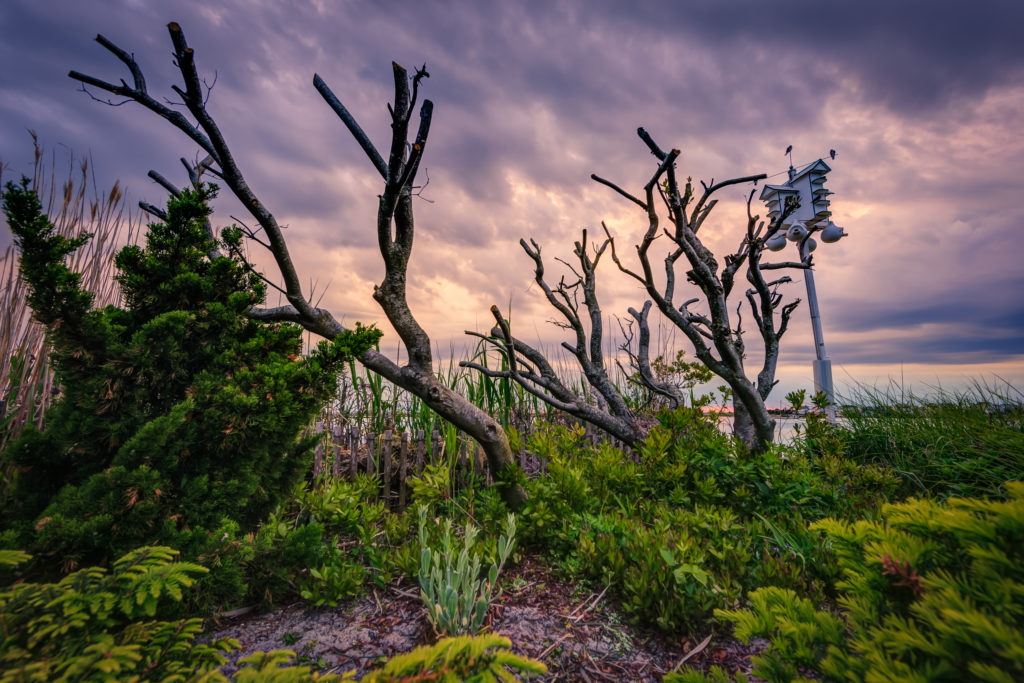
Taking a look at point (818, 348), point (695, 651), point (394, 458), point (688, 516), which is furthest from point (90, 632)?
point (818, 348)

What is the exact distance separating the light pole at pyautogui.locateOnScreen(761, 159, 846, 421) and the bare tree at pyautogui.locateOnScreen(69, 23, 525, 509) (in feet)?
26.0

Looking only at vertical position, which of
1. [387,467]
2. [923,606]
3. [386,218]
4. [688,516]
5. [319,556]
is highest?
[386,218]

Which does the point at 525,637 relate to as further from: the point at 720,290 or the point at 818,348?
the point at 818,348

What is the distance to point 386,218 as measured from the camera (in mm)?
3258

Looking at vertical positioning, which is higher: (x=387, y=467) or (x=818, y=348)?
(x=818, y=348)

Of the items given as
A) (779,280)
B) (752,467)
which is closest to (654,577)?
(752,467)

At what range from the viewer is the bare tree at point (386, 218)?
9.21 feet

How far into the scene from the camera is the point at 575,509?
3.84m

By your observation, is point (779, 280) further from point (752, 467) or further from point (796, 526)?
point (796, 526)

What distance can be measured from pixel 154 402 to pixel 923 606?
10.3 ft

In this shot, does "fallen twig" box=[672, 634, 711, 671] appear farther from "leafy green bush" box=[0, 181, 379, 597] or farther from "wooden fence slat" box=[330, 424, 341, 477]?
"wooden fence slat" box=[330, 424, 341, 477]

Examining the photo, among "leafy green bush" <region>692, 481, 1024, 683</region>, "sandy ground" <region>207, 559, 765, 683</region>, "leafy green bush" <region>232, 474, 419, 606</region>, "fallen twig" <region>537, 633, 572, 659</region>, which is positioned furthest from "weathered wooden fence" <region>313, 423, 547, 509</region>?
"leafy green bush" <region>692, 481, 1024, 683</region>

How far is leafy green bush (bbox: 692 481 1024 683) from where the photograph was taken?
963mm

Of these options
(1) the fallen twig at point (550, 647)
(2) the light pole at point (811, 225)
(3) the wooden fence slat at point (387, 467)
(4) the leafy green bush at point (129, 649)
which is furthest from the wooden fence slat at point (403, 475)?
(2) the light pole at point (811, 225)
